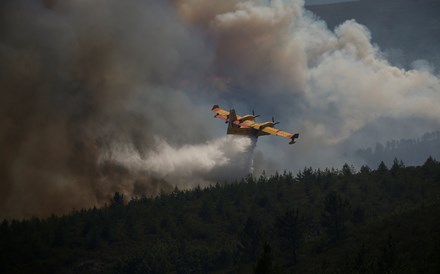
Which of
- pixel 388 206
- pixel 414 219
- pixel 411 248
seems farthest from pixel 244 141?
pixel 411 248

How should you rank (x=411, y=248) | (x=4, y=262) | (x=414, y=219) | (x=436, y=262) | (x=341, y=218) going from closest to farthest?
(x=436, y=262) → (x=411, y=248) → (x=414, y=219) → (x=341, y=218) → (x=4, y=262)

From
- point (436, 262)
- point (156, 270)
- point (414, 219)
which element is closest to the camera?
point (436, 262)

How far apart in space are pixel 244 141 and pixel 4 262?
80.3 metres

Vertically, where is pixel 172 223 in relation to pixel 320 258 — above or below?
above

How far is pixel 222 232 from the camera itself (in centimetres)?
19425

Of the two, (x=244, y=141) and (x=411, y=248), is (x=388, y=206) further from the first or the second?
(x=411, y=248)

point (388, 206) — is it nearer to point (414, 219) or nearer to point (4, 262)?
point (414, 219)

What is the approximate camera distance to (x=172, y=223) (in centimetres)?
19875

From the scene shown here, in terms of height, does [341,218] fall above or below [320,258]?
above

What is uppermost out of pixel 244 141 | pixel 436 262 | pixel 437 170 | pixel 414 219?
pixel 244 141

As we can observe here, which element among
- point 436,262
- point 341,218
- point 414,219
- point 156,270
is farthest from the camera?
point 156,270

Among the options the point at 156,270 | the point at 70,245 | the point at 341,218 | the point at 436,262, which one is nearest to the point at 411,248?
the point at 341,218

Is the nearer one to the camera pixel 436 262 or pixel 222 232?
pixel 436 262

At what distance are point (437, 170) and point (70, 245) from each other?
11881 centimetres
